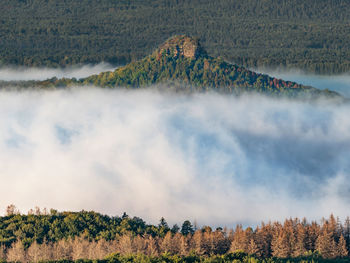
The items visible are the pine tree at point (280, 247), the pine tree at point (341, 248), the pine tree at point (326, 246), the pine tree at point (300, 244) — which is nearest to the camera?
the pine tree at point (280, 247)

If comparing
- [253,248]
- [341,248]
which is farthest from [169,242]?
[341,248]

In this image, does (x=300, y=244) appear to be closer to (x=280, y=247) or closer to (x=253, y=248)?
(x=280, y=247)

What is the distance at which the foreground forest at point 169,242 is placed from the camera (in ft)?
495

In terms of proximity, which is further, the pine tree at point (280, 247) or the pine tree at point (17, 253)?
the pine tree at point (280, 247)

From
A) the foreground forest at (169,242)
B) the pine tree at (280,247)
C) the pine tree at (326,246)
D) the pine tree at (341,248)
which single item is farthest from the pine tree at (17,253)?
A: the pine tree at (341,248)

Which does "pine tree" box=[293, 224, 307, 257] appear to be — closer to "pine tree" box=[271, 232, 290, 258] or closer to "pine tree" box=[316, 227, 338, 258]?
"pine tree" box=[271, 232, 290, 258]

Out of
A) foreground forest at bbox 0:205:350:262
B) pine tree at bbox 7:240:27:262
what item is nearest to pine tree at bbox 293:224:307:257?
foreground forest at bbox 0:205:350:262

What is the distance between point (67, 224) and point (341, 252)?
1261 inches

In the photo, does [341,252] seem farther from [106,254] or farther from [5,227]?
[5,227]

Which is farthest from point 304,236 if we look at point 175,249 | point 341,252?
point 175,249

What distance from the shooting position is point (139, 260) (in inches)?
5866

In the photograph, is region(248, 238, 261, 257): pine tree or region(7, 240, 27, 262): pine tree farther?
region(248, 238, 261, 257): pine tree

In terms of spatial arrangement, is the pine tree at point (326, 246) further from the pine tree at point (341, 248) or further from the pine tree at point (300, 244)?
the pine tree at point (300, 244)

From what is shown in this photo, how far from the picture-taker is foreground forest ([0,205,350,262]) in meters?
151
